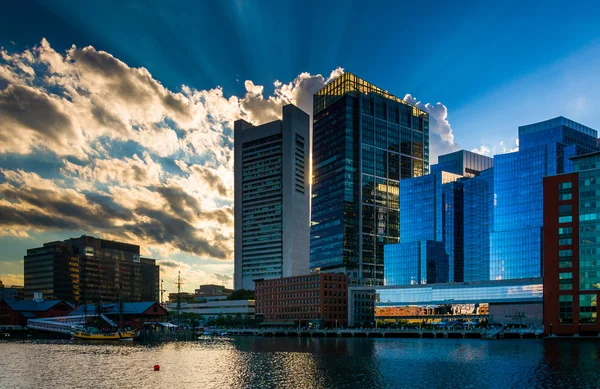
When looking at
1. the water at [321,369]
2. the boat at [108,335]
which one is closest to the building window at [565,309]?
the water at [321,369]

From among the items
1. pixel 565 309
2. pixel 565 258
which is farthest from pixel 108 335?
pixel 565 258

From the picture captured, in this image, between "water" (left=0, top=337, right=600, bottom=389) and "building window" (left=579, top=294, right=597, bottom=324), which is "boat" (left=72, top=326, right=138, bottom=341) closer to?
"water" (left=0, top=337, right=600, bottom=389)

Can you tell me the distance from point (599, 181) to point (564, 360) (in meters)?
76.5

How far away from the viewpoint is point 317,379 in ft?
265

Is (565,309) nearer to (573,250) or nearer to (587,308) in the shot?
(587,308)

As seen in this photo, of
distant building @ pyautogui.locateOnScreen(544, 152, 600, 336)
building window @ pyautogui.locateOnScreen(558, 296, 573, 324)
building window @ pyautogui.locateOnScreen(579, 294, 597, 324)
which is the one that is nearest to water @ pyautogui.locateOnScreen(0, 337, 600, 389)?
building window @ pyautogui.locateOnScreen(579, 294, 597, 324)

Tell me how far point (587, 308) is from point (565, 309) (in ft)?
18.3

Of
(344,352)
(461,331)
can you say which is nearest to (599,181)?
(461,331)

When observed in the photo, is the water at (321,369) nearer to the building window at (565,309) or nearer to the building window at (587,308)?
the building window at (587,308)

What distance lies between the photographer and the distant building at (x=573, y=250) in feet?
510

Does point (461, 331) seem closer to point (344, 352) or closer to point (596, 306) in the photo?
point (596, 306)

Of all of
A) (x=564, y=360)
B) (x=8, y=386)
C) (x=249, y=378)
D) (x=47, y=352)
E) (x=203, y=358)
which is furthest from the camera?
(x=47, y=352)

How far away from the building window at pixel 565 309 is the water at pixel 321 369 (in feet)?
95.1

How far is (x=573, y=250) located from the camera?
160 meters
